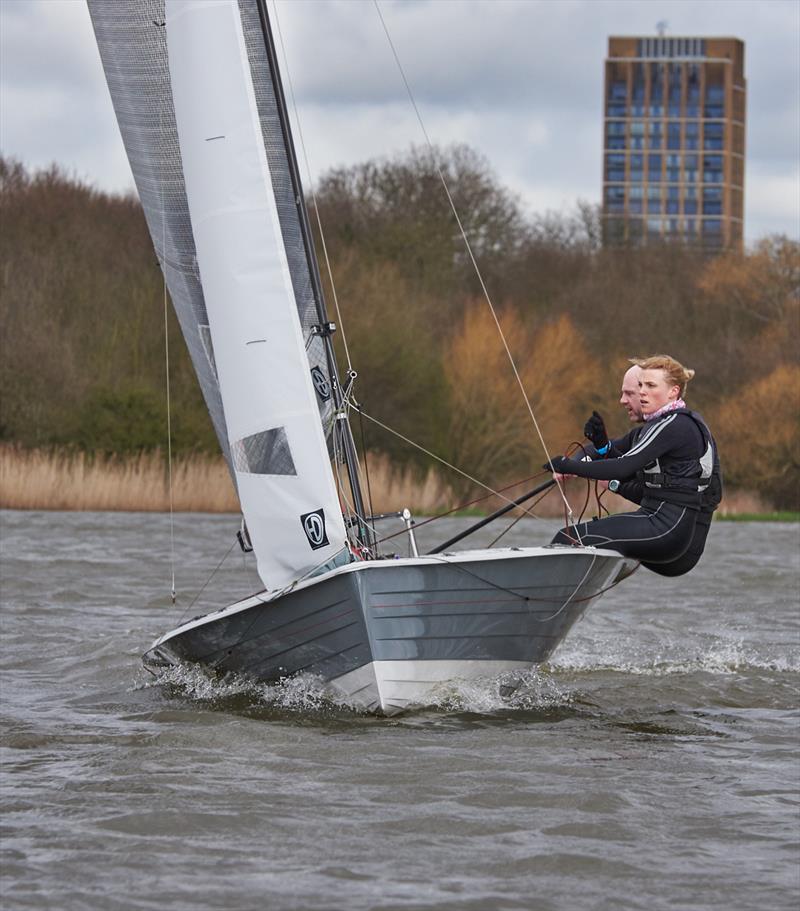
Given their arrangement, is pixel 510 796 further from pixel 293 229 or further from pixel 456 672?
pixel 293 229

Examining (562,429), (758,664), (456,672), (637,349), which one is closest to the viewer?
(456,672)

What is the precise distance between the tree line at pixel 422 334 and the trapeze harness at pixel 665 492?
63.1 ft

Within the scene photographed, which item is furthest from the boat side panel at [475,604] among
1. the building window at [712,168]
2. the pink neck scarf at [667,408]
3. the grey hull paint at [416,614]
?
the building window at [712,168]

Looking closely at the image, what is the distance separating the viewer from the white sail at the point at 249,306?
6699 mm

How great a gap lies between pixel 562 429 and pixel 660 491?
23893 millimetres

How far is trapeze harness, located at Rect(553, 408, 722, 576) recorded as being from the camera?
21.9 ft

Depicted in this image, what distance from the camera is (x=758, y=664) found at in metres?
8.69

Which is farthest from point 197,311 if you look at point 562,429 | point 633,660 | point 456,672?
point 562,429

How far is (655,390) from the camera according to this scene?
6.88 m

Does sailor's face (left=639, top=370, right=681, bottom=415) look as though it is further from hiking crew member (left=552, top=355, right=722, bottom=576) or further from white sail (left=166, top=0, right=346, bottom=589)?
white sail (left=166, top=0, right=346, bottom=589)

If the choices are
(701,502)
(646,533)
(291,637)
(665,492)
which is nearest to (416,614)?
(291,637)

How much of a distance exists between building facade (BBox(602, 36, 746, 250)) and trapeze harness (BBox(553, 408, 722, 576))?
106100mm

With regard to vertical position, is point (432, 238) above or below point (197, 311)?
above

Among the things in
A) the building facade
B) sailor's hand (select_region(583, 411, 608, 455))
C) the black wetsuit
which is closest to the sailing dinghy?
the black wetsuit
